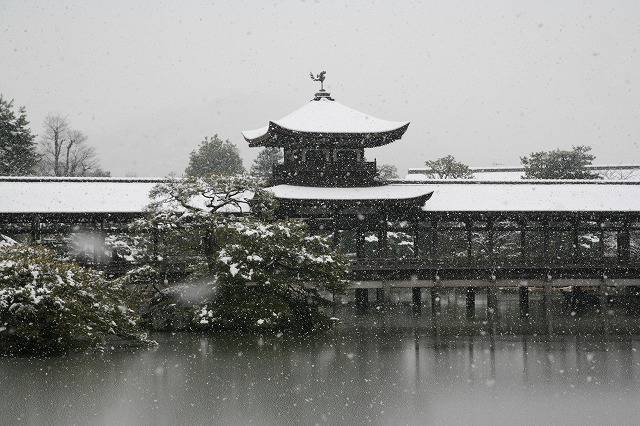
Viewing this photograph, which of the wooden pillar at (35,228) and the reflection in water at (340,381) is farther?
the wooden pillar at (35,228)

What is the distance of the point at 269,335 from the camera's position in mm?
20766

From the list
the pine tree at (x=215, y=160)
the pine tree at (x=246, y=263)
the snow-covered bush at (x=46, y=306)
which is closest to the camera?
the snow-covered bush at (x=46, y=306)

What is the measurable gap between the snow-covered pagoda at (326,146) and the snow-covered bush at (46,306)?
12384mm

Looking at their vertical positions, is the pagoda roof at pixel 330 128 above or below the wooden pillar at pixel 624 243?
above

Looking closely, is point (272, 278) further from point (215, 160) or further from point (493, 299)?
point (215, 160)

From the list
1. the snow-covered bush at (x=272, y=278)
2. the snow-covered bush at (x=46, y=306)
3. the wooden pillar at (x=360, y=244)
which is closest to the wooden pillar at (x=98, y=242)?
the snow-covered bush at (x=272, y=278)

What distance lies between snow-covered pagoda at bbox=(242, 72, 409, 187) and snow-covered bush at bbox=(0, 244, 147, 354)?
1238 centimetres

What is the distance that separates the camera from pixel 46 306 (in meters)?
16.5

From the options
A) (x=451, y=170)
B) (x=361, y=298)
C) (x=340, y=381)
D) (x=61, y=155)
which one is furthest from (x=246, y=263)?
(x=61, y=155)

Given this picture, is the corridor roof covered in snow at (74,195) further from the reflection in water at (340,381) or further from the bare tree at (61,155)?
the bare tree at (61,155)

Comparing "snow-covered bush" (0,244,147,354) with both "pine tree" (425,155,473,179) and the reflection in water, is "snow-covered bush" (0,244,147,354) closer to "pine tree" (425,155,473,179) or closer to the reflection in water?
the reflection in water

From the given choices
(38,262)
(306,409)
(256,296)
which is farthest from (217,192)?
(306,409)

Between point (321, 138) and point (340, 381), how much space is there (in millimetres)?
16147

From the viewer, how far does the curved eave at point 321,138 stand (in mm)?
28625
